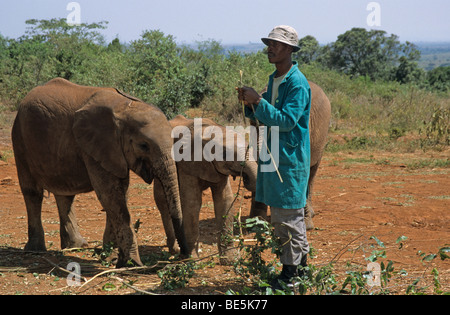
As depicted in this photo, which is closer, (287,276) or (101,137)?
(287,276)

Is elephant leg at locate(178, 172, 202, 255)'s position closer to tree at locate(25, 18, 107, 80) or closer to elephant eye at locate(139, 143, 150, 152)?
elephant eye at locate(139, 143, 150, 152)

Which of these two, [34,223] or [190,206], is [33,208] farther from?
[190,206]

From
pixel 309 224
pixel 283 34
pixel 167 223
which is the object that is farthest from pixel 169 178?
pixel 309 224

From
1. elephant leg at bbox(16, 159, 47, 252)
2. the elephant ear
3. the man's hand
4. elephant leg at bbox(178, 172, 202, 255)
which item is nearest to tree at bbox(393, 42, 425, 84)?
elephant leg at bbox(178, 172, 202, 255)

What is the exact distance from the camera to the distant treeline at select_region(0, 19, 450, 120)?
15180 millimetres

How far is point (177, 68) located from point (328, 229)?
8.41m

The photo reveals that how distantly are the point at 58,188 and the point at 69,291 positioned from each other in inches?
69.2

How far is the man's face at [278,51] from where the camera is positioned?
443cm

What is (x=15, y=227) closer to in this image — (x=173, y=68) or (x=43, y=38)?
(x=173, y=68)

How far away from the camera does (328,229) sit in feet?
26.0

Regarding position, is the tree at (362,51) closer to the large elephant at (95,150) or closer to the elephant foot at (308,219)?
the elephant foot at (308,219)

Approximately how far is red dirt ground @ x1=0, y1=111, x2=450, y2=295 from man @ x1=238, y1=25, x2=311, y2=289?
708 mm
